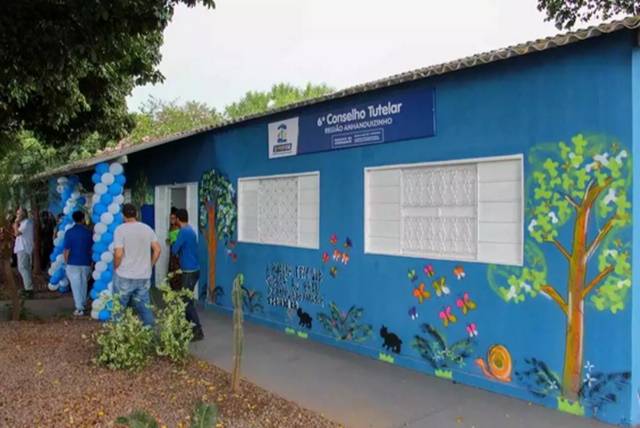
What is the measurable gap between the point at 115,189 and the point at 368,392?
571cm

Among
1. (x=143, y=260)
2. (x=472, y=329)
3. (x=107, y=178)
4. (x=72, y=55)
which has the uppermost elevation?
(x=72, y=55)

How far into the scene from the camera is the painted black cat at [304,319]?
754 cm

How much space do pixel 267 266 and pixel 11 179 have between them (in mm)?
8016

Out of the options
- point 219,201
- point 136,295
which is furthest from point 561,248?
point 219,201

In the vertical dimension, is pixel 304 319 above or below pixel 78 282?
below

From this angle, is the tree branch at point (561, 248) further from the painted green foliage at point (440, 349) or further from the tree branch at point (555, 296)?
the painted green foliage at point (440, 349)

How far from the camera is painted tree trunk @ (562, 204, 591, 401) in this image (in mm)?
4656

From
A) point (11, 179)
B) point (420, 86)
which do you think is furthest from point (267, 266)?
point (11, 179)

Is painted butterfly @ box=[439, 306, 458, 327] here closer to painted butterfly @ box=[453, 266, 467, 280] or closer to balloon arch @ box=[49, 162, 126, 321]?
painted butterfly @ box=[453, 266, 467, 280]

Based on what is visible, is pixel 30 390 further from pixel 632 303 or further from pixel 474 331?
pixel 632 303

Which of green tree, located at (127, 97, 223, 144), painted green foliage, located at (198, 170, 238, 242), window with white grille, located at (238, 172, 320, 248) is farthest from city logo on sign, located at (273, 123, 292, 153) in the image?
green tree, located at (127, 97, 223, 144)

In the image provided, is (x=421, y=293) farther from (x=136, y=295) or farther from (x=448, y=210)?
(x=136, y=295)

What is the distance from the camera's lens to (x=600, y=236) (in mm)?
4551

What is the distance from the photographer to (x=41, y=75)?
26.3ft
